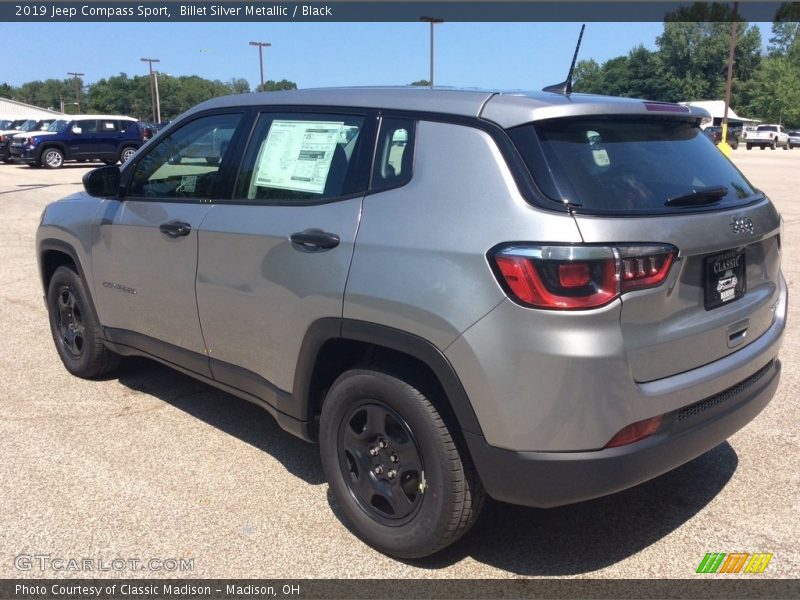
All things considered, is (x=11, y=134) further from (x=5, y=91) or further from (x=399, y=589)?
(x=5, y=91)

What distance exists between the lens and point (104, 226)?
430 centimetres

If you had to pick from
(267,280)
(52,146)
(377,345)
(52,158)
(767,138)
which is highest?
(267,280)

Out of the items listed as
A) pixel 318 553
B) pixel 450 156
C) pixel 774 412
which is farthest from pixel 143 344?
pixel 774 412

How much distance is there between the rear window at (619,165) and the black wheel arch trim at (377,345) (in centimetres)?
69

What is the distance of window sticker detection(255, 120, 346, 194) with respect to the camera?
317 centimetres

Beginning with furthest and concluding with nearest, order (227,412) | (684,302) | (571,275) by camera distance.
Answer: (227,412) → (684,302) → (571,275)

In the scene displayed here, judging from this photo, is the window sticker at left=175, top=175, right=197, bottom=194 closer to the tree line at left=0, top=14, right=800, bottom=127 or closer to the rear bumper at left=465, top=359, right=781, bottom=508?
the rear bumper at left=465, top=359, right=781, bottom=508

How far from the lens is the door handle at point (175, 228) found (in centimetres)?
366

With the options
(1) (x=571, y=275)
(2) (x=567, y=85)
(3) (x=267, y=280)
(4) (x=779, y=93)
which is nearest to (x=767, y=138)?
(4) (x=779, y=93)

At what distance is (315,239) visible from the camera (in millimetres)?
3002

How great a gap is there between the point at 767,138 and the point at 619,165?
60480mm

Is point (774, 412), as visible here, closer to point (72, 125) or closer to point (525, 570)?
point (525, 570)

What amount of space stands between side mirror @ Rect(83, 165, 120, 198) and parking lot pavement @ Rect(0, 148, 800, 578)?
1287 mm

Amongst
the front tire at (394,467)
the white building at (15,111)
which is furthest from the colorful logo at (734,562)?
the white building at (15,111)
